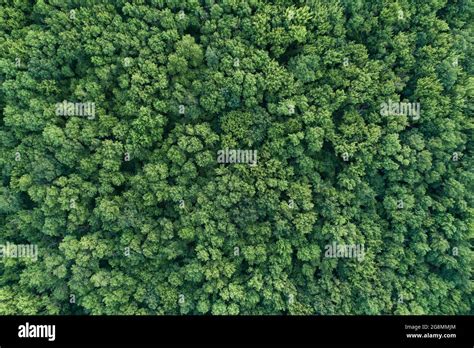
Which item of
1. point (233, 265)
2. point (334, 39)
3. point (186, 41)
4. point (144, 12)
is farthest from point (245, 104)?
point (233, 265)

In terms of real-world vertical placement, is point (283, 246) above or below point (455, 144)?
below

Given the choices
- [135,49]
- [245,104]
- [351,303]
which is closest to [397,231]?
[351,303]

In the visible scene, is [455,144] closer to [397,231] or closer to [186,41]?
[397,231]

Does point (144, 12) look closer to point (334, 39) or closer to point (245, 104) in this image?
point (245, 104)
